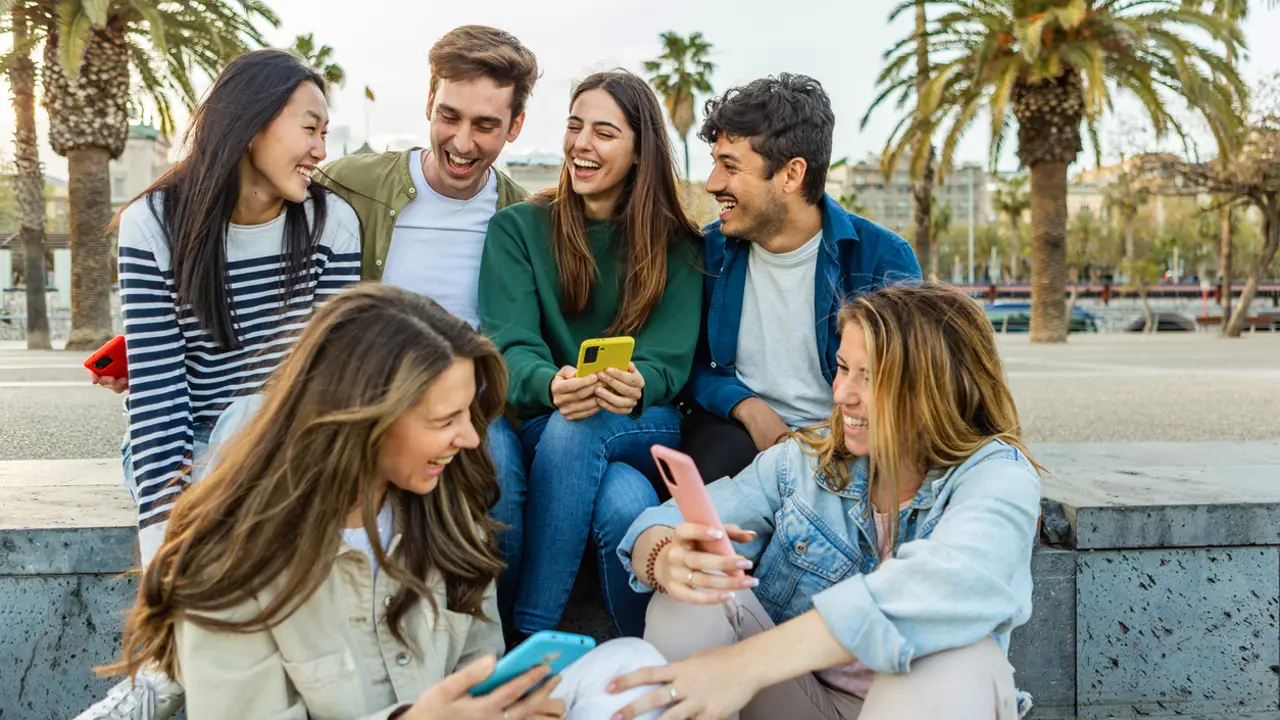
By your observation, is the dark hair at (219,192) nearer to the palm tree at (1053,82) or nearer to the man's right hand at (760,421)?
the man's right hand at (760,421)

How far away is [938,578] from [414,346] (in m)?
1.03

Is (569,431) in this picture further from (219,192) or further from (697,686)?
(219,192)

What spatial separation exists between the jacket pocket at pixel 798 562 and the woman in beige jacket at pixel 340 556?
0.49 metres

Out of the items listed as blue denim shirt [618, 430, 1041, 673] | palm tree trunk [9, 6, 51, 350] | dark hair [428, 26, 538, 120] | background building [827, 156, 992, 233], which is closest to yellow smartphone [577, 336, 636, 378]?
blue denim shirt [618, 430, 1041, 673]

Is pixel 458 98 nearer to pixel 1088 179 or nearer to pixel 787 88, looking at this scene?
pixel 787 88

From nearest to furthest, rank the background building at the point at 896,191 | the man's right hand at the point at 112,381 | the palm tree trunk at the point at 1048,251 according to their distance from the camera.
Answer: the man's right hand at the point at 112,381 → the palm tree trunk at the point at 1048,251 → the background building at the point at 896,191

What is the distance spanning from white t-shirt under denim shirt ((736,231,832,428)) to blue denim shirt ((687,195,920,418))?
28mm

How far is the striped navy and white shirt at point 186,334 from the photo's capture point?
254 cm

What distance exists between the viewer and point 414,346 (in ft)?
6.50

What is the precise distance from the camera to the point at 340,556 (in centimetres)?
199

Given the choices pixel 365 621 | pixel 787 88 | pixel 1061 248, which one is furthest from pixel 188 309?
pixel 1061 248

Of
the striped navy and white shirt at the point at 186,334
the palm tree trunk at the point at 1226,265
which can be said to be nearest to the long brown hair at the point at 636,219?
the striped navy and white shirt at the point at 186,334

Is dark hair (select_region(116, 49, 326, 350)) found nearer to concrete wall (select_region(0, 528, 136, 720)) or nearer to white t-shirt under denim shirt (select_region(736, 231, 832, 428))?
concrete wall (select_region(0, 528, 136, 720))

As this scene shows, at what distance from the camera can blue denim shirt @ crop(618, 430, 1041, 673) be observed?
1.89 meters
